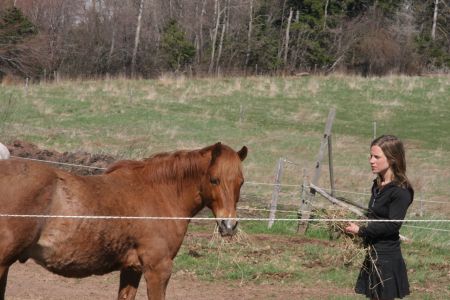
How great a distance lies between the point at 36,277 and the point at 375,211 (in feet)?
15.5

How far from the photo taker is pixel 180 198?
576 centimetres

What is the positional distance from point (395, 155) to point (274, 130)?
20300mm

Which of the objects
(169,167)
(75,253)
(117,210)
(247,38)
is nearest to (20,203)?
(75,253)

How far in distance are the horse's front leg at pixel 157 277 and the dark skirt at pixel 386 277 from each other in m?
1.52

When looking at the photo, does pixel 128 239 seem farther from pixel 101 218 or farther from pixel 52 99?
pixel 52 99

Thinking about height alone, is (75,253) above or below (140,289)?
above

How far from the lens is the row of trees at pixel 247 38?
46156 mm

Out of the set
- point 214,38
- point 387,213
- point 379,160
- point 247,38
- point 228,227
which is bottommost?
point 228,227

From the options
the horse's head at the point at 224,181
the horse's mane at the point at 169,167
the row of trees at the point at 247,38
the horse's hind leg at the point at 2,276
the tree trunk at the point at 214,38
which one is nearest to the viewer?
the horse's hind leg at the point at 2,276

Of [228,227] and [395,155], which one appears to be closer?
[395,155]

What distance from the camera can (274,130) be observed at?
25.2 m

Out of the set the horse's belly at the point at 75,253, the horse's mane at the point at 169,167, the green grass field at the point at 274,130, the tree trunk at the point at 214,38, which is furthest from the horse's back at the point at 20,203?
the tree trunk at the point at 214,38

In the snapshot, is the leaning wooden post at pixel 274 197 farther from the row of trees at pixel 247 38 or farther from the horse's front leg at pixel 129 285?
the row of trees at pixel 247 38

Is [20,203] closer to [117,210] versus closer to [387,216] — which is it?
[117,210]
